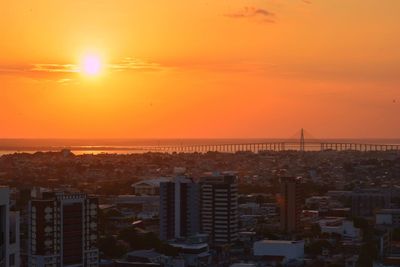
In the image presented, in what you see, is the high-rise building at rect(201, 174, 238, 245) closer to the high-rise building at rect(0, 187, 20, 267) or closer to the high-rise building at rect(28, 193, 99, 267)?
the high-rise building at rect(28, 193, 99, 267)

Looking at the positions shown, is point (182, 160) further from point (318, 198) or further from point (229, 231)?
point (229, 231)

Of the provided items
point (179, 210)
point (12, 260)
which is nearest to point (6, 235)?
point (12, 260)

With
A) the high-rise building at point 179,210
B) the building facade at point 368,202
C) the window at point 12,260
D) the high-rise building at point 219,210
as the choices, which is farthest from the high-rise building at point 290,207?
the window at point 12,260

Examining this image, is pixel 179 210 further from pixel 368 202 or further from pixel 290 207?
pixel 368 202

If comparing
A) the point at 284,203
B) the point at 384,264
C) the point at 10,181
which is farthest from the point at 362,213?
the point at 10,181

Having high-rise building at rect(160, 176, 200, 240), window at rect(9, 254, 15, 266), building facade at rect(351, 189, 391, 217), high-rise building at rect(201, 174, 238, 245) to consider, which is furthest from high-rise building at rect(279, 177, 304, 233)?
window at rect(9, 254, 15, 266)

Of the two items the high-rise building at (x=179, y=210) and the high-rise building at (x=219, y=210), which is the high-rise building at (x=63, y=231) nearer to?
the high-rise building at (x=179, y=210)

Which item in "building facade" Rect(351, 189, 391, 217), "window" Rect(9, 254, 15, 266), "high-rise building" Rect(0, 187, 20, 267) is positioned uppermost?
"high-rise building" Rect(0, 187, 20, 267)
